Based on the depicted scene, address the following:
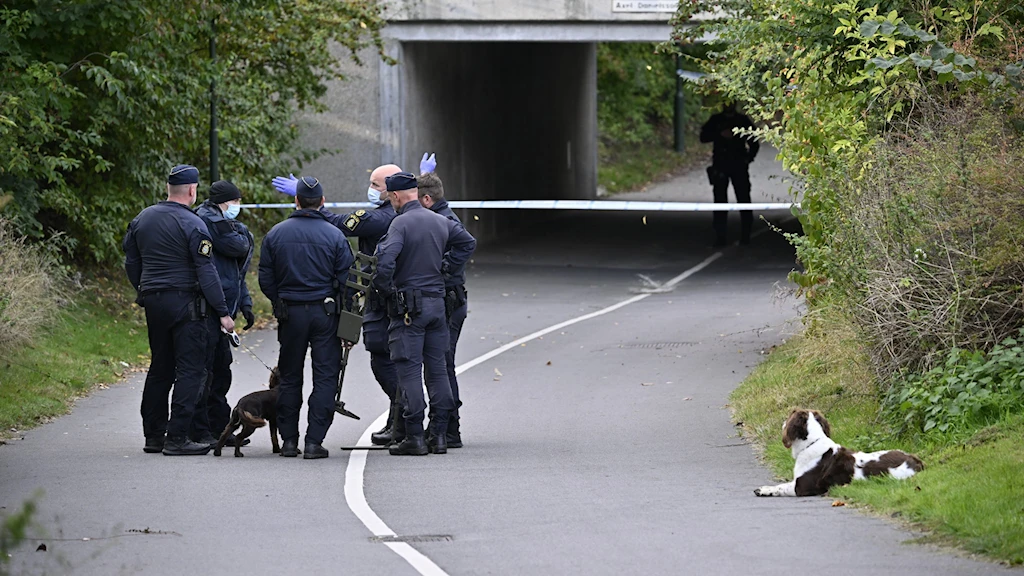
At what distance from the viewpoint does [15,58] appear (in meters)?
15.2

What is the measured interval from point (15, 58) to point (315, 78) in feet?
21.3

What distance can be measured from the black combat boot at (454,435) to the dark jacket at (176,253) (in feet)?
6.06

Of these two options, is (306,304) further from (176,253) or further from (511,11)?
(511,11)

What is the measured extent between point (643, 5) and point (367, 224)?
12.1 metres

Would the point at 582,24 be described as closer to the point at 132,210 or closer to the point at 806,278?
the point at 132,210

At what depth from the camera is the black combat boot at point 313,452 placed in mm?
10359

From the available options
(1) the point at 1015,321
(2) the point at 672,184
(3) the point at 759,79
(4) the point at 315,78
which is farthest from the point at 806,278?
(2) the point at 672,184

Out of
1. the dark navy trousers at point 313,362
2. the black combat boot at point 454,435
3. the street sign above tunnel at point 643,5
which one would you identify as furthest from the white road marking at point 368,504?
the street sign above tunnel at point 643,5

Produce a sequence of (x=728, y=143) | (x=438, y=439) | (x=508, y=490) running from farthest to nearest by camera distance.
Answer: (x=728, y=143), (x=438, y=439), (x=508, y=490)

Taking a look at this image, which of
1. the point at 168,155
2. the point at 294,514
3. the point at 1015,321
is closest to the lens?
the point at 294,514

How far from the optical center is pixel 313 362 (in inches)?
413

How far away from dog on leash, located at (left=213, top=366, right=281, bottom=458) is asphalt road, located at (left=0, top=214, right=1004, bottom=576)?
159mm

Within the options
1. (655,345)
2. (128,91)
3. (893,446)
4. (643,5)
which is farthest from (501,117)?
(893,446)

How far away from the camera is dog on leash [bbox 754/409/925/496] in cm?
854
